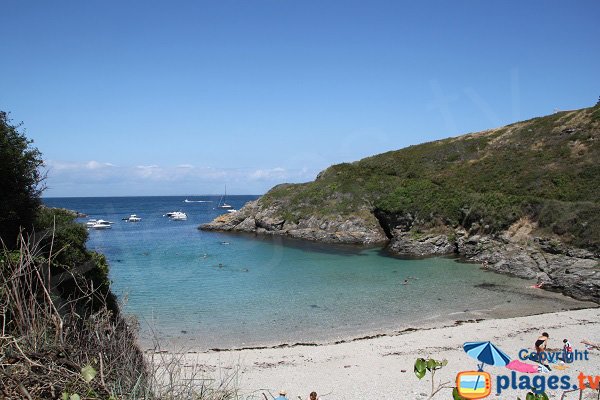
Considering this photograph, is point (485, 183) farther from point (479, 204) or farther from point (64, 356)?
point (64, 356)

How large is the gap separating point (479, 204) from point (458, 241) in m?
4.32

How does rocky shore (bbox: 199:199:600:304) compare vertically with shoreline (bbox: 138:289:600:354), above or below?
above

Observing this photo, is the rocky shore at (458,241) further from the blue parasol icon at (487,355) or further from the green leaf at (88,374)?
the green leaf at (88,374)

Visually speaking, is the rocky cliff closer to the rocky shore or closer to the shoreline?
the rocky shore

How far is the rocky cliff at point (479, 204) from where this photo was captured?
34.0 meters

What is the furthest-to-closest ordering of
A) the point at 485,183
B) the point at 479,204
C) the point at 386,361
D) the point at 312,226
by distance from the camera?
1. the point at 312,226
2. the point at 485,183
3. the point at 479,204
4. the point at 386,361

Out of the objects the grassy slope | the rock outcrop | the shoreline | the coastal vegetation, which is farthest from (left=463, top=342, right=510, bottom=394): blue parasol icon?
the rock outcrop

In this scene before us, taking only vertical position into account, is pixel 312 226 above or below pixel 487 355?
above

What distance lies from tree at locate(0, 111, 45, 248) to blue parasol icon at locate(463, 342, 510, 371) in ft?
52.2

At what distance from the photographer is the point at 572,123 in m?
57.2

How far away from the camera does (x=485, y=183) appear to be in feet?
171

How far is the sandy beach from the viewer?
49.0 ft

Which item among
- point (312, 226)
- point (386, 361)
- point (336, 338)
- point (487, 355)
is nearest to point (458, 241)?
point (312, 226)

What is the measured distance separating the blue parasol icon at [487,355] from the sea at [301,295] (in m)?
7.11
